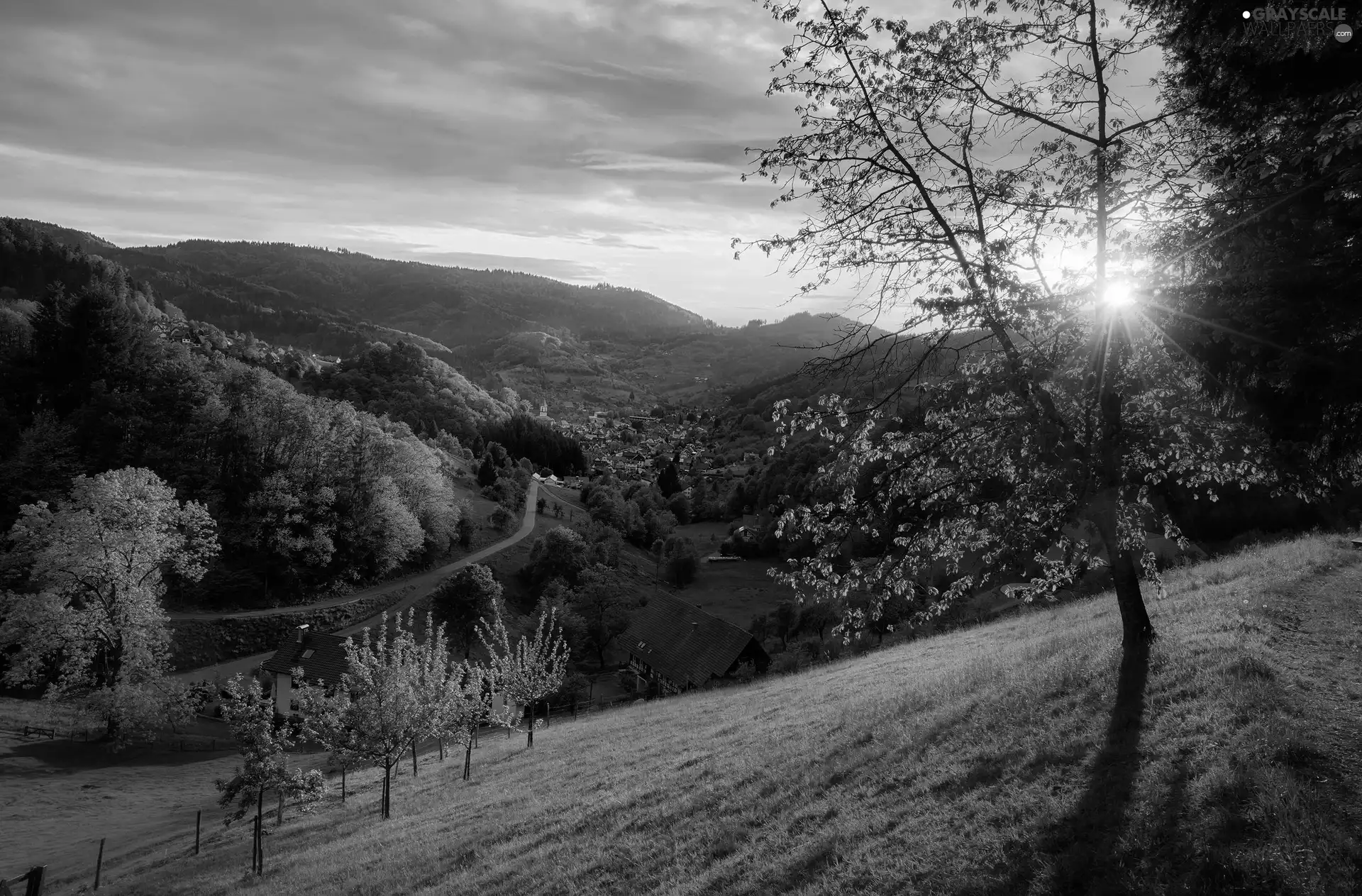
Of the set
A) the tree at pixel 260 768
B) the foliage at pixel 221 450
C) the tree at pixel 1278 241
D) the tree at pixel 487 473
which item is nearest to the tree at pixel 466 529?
the foliage at pixel 221 450

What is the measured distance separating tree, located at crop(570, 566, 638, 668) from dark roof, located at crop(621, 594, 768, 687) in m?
1.74

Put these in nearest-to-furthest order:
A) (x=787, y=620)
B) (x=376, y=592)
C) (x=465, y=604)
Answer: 1. (x=465, y=604)
2. (x=787, y=620)
3. (x=376, y=592)

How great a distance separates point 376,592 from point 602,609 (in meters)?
17.6

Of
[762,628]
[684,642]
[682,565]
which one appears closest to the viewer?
[684,642]

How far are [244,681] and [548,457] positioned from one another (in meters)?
73.3

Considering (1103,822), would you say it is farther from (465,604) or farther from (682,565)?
(682,565)

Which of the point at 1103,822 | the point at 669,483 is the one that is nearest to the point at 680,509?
the point at 669,483

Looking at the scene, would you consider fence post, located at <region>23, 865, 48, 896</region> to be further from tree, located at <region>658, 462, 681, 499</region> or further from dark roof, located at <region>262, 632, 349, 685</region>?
tree, located at <region>658, 462, 681, 499</region>

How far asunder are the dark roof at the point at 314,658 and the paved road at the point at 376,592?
8.27ft

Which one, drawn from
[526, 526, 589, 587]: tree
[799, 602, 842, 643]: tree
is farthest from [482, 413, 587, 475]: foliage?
[799, 602, 842, 643]: tree

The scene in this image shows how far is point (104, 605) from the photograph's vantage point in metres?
33.1

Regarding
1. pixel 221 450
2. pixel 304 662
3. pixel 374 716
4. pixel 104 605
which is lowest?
pixel 304 662

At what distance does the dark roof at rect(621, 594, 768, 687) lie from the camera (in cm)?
3953

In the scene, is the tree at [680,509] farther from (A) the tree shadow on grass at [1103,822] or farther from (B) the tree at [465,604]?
(A) the tree shadow on grass at [1103,822]
